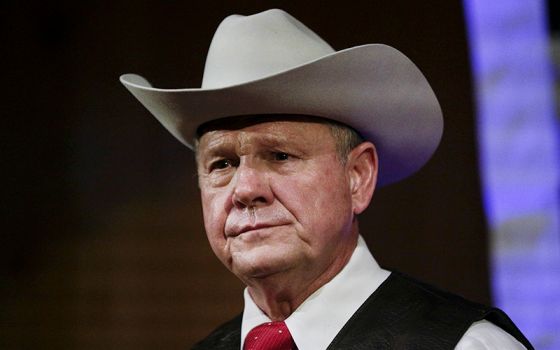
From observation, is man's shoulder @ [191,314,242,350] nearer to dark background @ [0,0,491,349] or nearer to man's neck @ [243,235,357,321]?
man's neck @ [243,235,357,321]

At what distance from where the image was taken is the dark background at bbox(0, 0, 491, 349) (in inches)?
129

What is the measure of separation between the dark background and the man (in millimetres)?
1132

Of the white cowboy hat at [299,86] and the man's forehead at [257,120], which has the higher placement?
the white cowboy hat at [299,86]

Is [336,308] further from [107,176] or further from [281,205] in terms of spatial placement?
[107,176]

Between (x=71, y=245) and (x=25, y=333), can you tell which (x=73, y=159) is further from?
(x=25, y=333)

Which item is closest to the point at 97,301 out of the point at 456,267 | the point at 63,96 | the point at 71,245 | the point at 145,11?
the point at 71,245

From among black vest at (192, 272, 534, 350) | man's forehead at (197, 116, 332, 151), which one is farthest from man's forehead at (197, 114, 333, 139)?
black vest at (192, 272, 534, 350)

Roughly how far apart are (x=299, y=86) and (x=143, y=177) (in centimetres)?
152

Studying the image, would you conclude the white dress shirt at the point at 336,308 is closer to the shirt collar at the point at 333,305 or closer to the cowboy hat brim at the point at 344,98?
the shirt collar at the point at 333,305

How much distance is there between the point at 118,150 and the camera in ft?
11.1

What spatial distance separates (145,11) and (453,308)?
1924 mm

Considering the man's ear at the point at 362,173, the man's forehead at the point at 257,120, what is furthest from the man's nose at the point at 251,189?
the man's ear at the point at 362,173

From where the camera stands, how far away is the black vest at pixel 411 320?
75.4 inches

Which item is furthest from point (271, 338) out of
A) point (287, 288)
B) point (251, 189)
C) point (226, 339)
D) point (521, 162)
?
point (521, 162)
